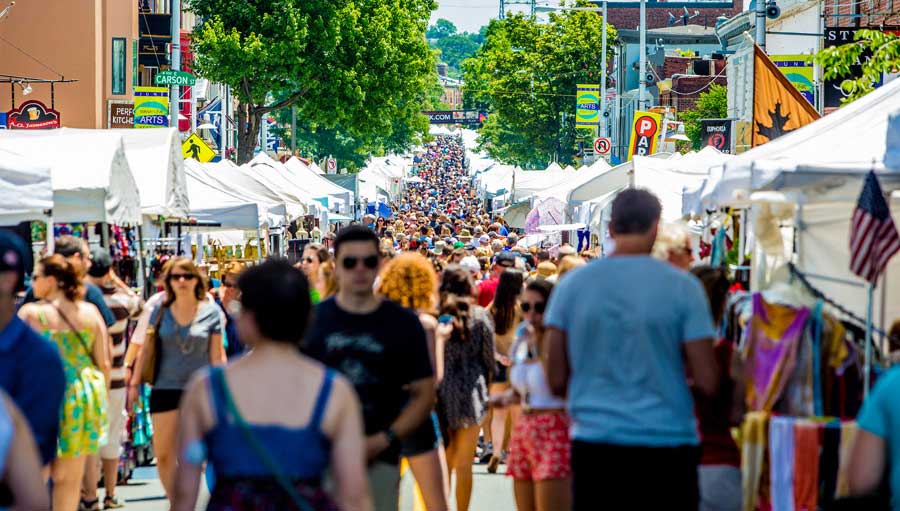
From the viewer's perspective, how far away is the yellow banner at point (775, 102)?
46.3ft

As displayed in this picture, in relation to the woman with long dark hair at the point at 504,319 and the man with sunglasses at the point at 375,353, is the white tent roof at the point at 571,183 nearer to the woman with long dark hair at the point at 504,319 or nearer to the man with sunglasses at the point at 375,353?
the woman with long dark hair at the point at 504,319

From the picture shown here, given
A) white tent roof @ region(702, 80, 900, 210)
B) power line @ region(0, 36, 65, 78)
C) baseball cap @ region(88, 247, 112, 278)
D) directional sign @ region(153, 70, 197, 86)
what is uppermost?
power line @ region(0, 36, 65, 78)

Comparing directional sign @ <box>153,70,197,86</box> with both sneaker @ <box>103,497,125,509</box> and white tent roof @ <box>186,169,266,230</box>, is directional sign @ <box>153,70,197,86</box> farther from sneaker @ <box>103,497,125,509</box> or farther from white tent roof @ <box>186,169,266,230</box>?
sneaker @ <box>103,497,125,509</box>

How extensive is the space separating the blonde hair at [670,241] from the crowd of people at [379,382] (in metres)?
0.01

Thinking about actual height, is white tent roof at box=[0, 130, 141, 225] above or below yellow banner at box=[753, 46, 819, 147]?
below

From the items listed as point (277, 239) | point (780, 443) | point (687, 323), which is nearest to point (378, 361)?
point (687, 323)

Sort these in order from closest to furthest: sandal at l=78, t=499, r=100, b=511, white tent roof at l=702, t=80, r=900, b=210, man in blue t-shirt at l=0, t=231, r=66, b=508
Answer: man in blue t-shirt at l=0, t=231, r=66, b=508
white tent roof at l=702, t=80, r=900, b=210
sandal at l=78, t=499, r=100, b=511

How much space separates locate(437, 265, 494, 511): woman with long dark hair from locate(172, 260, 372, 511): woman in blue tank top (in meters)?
4.50

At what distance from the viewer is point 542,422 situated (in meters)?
7.34

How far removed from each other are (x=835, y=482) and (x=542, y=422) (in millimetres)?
1409

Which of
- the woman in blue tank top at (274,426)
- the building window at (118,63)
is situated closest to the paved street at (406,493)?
the woman in blue tank top at (274,426)

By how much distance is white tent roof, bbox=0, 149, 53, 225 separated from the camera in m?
10.2

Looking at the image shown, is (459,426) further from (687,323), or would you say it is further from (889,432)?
(889,432)

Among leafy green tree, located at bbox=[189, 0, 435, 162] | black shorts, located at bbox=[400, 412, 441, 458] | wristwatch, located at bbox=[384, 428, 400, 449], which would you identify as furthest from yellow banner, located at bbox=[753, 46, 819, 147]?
leafy green tree, located at bbox=[189, 0, 435, 162]
